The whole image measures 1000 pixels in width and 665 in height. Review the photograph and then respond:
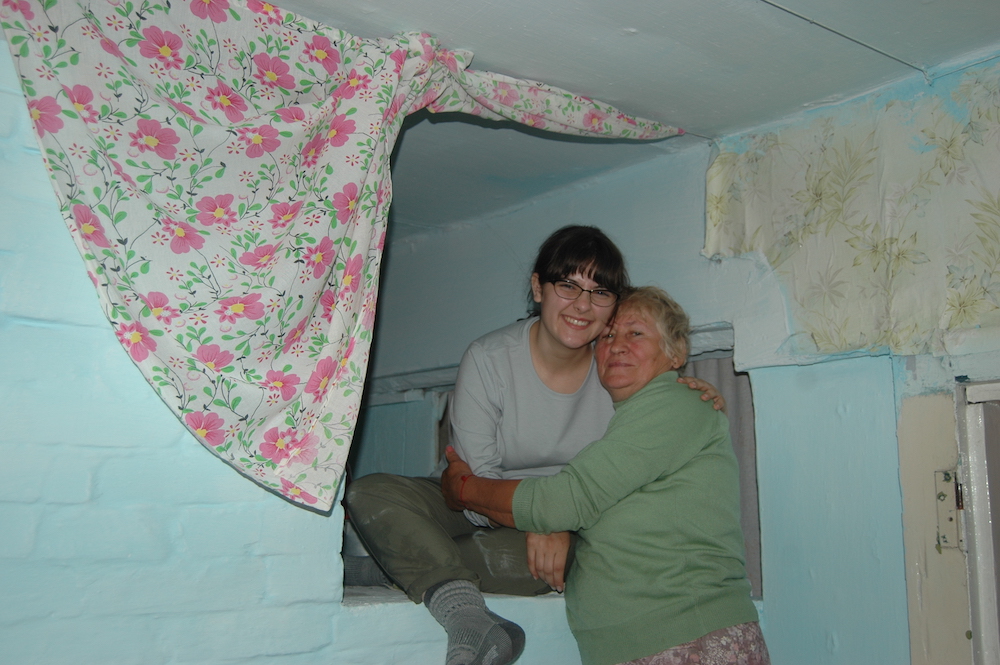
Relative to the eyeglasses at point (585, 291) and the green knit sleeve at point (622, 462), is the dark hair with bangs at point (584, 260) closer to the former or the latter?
the eyeglasses at point (585, 291)

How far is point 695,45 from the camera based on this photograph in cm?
197

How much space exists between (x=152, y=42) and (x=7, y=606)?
105cm

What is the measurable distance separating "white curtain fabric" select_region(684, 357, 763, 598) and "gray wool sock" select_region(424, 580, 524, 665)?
104 cm

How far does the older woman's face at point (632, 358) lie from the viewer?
202cm

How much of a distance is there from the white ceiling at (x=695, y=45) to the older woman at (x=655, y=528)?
79cm

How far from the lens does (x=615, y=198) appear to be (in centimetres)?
285

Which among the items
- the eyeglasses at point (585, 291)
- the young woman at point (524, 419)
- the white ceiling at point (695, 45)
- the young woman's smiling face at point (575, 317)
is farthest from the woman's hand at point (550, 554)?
the white ceiling at point (695, 45)

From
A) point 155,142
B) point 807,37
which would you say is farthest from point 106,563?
point 807,37

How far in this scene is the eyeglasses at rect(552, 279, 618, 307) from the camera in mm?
2133

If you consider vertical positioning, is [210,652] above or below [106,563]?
below

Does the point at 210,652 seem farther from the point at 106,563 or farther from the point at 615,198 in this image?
the point at 615,198

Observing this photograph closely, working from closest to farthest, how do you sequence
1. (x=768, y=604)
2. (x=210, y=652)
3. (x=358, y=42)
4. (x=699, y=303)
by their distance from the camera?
(x=210, y=652) → (x=358, y=42) → (x=768, y=604) → (x=699, y=303)

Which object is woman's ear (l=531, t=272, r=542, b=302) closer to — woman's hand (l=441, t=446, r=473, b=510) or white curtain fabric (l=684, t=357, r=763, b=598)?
woman's hand (l=441, t=446, r=473, b=510)

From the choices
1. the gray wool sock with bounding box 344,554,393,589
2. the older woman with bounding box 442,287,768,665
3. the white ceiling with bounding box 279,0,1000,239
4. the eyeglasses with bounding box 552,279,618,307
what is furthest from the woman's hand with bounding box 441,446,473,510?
the white ceiling with bounding box 279,0,1000,239
